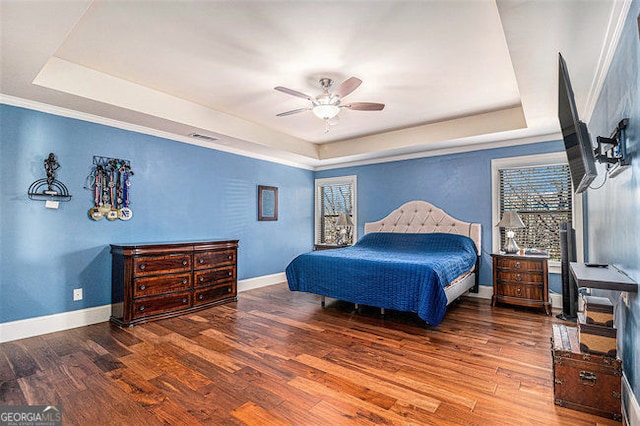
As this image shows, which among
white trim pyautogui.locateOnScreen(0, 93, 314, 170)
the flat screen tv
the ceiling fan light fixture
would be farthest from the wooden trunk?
white trim pyautogui.locateOnScreen(0, 93, 314, 170)

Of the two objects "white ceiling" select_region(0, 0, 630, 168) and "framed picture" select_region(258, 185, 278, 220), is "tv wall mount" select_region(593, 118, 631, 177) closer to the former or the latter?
"white ceiling" select_region(0, 0, 630, 168)

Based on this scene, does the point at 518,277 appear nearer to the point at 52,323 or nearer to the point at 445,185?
the point at 445,185

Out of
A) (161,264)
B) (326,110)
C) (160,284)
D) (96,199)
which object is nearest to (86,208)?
(96,199)

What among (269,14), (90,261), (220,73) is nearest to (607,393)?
(269,14)

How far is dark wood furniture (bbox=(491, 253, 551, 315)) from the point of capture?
155 inches

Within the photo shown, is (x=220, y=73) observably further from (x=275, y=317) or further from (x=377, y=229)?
(x=377, y=229)

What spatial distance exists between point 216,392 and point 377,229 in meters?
4.07

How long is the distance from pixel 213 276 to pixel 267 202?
185cm

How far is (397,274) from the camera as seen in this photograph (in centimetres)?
343

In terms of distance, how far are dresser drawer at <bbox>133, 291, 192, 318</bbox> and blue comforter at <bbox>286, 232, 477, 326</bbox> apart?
132 centimetres

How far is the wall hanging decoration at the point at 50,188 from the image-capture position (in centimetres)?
323

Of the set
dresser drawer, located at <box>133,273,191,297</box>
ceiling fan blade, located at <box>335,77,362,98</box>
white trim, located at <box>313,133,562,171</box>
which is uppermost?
ceiling fan blade, located at <box>335,77,362,98</box>

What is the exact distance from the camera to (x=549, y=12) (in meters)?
1.85

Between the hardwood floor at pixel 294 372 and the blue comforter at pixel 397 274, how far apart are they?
0.92 ft
